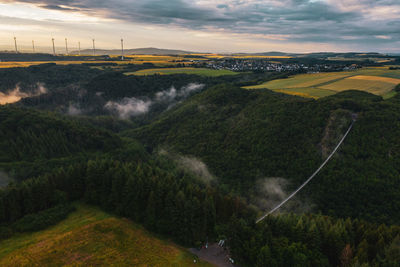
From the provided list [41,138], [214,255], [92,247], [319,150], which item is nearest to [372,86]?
[319,150]

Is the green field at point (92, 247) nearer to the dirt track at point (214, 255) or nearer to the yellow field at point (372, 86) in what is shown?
the dirt track at point (214, 255)

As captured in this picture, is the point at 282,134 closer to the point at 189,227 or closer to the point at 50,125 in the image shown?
the point at 189,227

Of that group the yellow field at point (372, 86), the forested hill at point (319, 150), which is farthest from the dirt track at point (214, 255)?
the yellow field at point (372, 86)

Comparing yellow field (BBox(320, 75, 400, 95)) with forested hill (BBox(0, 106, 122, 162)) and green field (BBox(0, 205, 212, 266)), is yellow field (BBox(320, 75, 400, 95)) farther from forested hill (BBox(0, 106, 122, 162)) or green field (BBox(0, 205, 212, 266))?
green field (BBox(0, 205, 212, 266))

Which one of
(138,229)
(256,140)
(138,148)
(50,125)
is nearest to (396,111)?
(256,140)

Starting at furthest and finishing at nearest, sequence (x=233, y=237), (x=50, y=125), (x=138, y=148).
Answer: (x=138, y=148) < (x=50, y=125) < (x=233, y=237)

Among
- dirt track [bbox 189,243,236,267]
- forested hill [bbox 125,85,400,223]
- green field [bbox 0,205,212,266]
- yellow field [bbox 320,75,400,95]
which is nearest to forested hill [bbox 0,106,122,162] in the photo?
forested hill [bbox 125,85,400,223]

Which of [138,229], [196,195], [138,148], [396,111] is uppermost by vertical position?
[396,111]
